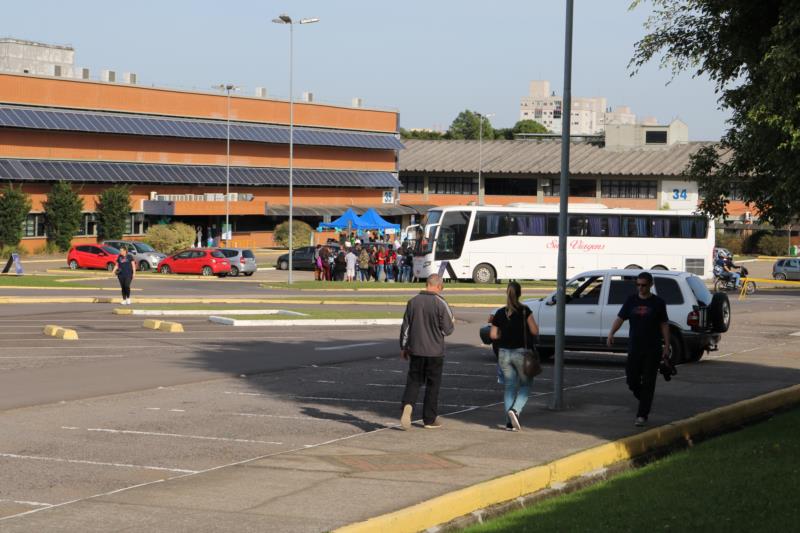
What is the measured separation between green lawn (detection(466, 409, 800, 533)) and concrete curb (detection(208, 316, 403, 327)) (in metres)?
18.9

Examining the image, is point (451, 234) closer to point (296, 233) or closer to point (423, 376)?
point (296, 233)

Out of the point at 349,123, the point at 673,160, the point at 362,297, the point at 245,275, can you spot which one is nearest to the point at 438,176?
the point at 349,123

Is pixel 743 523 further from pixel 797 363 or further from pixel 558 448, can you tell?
pixel 797 363

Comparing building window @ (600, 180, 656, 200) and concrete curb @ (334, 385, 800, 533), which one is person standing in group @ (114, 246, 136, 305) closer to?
concrete curb @ (334, 385, 800, 533)

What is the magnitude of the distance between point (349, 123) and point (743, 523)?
94294mm

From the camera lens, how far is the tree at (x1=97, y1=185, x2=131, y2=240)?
78.6 meters

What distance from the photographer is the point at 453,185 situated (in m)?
113

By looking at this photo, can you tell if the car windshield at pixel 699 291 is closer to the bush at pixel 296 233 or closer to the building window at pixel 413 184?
the bush at pixel 296 233

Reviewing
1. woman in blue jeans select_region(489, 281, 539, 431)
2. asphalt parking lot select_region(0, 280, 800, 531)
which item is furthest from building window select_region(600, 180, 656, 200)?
woman in blue jeans select_region(489, 281, 539, 431)

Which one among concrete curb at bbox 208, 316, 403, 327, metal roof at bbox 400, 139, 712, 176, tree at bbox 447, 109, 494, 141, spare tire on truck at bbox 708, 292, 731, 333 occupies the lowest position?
concrete curb at bbox 208, 316, 403, 327

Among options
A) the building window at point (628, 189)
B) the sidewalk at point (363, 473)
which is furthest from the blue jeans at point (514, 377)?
the building window at point (628, 189)

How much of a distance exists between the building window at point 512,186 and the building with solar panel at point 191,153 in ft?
33.6

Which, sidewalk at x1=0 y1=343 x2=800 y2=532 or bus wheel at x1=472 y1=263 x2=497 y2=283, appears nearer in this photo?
sidewalk at x1=0 y1=343 x2=800 y2=532

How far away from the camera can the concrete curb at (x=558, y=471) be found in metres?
9.23
